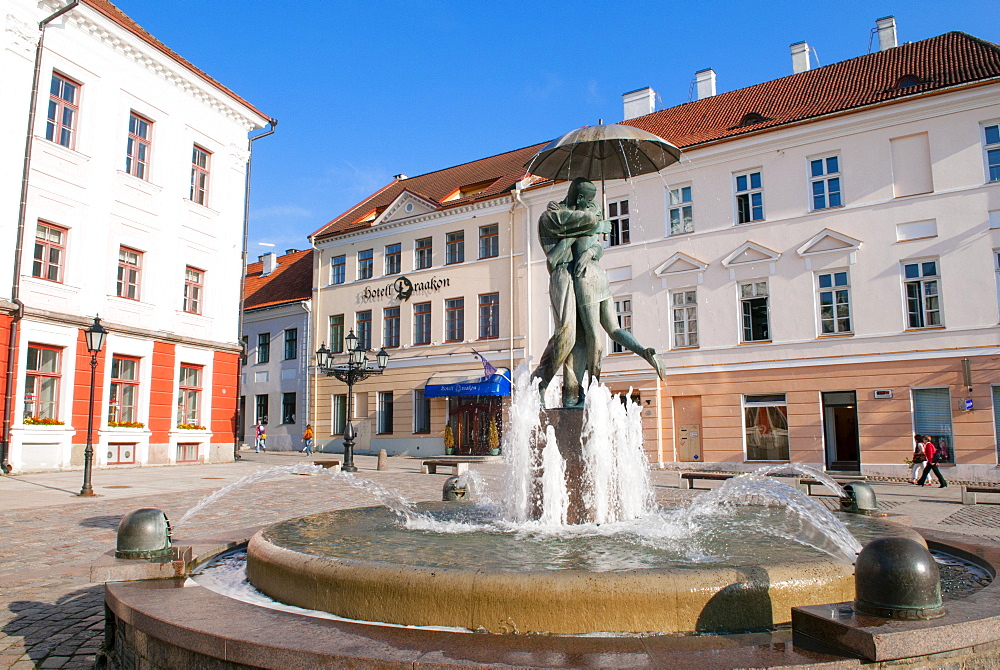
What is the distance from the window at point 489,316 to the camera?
1154 inches

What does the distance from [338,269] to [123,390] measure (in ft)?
48.3

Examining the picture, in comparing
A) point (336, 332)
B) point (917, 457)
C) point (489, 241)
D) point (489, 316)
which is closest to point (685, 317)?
point (917, 457)

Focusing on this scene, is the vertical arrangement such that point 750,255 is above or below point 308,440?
above

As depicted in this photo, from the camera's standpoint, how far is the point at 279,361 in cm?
3656

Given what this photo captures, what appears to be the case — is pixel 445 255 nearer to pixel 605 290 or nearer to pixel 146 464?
pixel 146 464

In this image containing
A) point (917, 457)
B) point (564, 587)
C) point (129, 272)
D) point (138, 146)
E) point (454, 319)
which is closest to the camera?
point (564, 587)

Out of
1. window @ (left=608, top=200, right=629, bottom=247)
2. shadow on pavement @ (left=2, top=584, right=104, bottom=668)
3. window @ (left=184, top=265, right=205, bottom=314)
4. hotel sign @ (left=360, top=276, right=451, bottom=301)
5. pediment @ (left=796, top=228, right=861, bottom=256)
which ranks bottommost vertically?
shadow on pavement @ (left=2, top=584, right=104, bottom=668)

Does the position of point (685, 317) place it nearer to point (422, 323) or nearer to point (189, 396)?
point (422, 323)

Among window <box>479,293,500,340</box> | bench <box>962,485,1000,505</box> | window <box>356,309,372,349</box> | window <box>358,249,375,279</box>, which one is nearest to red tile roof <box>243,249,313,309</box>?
window <box>358,249,375,279</box>

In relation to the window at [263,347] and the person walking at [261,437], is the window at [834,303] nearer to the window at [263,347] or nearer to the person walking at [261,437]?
the person walking at [261,437]

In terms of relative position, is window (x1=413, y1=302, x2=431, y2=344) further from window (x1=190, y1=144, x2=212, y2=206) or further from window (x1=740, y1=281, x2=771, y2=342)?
window (x1=740, y1=281, x2=771, y2=342)

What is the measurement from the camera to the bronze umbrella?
7.09m

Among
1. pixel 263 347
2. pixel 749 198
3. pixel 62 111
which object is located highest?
pixel 62 111

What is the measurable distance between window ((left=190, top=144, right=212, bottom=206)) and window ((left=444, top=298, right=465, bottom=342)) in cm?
1063
